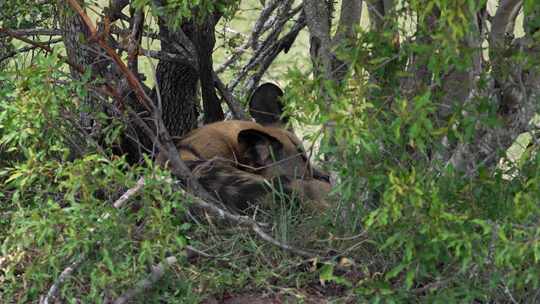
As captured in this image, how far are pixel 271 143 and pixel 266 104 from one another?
1.87ft

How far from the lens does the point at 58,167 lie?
4371 mm

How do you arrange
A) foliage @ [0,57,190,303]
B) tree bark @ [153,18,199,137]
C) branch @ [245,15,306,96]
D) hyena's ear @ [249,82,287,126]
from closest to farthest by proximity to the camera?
foliage @ [0,57,190,303] < tree bark @ [153,18,199,137] < hyena's ear @ [249,82,287,126] < branch @ [245,15,306,96]

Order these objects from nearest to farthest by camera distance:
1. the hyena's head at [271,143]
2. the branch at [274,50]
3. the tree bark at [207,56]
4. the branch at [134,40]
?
the branch at [134,40] → the hyena's head at [271,143] → the tree bark at [207,56] → the branch at [274,50]

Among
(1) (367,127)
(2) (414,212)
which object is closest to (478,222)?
(2) (414,212)

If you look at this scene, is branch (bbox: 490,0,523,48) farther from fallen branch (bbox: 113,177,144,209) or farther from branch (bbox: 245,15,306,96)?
branch (bbox: 245,15,306,96)

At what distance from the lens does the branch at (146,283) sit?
432cm

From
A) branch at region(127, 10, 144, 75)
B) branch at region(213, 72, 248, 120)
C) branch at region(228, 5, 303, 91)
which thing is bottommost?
branch at region(213, 72, 248, 120)

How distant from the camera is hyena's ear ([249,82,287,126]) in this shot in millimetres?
6707

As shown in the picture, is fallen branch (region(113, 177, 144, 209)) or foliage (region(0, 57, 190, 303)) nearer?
foliage (region(0, 57, 190, 303))

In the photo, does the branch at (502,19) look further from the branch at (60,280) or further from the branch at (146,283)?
the branch at (60,280)

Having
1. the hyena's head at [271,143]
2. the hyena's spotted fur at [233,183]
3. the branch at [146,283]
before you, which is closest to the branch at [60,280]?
the branch at [146,283]

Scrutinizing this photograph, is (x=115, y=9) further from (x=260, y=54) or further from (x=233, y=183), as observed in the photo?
(x=260, y=54)

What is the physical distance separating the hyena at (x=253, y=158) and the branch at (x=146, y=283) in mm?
1023

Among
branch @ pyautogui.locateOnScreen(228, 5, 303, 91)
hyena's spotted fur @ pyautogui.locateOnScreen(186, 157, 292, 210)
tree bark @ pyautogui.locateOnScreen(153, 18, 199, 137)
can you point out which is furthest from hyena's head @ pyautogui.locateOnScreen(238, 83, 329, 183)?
branch @ pyautogui.locateOnScreen(228, 5, 303, 91)
